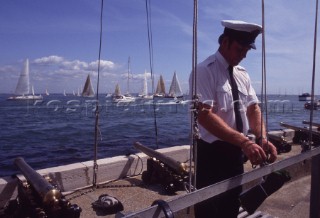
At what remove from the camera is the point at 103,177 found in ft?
20.6

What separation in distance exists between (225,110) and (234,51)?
1.73 feet

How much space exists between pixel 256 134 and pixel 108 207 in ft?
9.53

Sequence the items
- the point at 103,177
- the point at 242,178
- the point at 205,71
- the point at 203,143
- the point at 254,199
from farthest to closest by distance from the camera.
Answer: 1. the point at 103,177
2. the point at 203,143
3. the point at 205,71
4. the point at 254,199
5. the point at 242,178

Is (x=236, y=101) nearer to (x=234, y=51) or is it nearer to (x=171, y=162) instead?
(x=234, y=51)

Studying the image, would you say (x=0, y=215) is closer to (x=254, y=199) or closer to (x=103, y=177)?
(x=103, y=177)

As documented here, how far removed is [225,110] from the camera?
275cm

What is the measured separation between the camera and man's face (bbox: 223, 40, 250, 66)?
2.66 m

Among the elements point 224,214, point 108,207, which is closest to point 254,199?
point 224,214

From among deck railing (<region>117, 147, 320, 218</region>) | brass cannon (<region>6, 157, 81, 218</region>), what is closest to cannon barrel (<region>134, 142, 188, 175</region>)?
brass cannon (<region>6, 157, 81, 218</region>)

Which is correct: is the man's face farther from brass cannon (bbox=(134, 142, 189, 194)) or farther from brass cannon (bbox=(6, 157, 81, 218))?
brass cannon (bbox=(134, 142, 189, 194))

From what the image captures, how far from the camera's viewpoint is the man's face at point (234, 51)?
8.73ft

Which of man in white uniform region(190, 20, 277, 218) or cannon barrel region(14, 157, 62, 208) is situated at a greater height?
man in white uniform region(190, 20, 277, 218)

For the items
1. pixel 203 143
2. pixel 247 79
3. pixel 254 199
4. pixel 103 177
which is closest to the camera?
pixel 254 199

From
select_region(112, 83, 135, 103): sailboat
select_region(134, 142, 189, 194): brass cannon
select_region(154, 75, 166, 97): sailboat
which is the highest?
select_region(154, 75, 166, 97): sailboat
